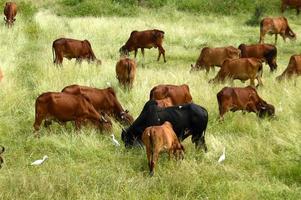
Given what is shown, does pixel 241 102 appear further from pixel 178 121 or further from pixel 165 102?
pixel 178 121

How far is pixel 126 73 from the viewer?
38.3 ft

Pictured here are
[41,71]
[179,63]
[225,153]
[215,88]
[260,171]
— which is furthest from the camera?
[179,63]

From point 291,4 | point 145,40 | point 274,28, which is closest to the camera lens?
point 145,40

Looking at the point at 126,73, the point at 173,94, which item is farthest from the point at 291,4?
the point at 173,94

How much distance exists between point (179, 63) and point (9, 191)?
10514mm

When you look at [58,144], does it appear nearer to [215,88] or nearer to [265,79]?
[215,88]

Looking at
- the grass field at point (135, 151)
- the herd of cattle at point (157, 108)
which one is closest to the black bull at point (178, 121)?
the herd of cattle at point (157, 108)

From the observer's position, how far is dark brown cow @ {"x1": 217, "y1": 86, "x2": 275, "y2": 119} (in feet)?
30.5

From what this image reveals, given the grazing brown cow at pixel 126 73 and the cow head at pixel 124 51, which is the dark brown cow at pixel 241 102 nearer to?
the grazing brown cow at pixel 126 73

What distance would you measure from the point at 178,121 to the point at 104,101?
1952mm

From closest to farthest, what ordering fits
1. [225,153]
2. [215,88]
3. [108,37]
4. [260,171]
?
[260,171] → [225,153] → [215,88] → [108,37]

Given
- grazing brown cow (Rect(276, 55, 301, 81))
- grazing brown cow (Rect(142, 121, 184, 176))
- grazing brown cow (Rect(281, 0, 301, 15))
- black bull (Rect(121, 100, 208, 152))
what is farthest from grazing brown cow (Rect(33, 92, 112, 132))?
grazing brown cow (Rect(281, 0, 301, 15))

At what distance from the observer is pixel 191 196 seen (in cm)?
658

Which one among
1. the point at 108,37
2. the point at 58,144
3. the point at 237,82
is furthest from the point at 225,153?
the point at 108,37
